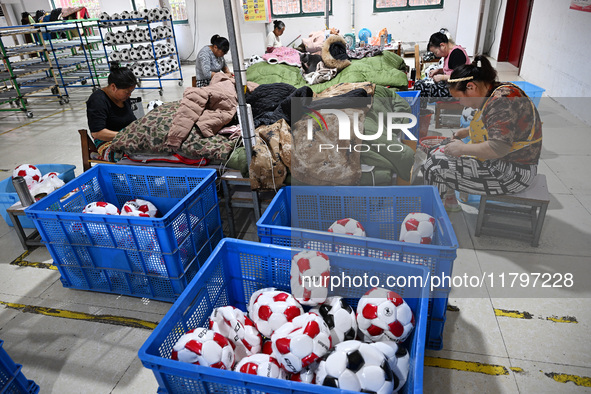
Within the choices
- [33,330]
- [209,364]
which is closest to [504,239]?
[209,364]

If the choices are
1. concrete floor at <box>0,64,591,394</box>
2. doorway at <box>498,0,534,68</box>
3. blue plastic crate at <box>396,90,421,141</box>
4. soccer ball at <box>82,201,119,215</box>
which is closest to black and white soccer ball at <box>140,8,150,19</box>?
concrete floor at <box>0,64,591,394</box>

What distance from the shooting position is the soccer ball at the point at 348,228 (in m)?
2.46

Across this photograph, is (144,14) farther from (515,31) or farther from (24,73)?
(515,31)

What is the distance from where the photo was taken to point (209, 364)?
161 cm

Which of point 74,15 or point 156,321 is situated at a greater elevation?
point 74,15

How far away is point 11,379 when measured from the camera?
1844 mm

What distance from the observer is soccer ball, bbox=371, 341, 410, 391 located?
1.62m

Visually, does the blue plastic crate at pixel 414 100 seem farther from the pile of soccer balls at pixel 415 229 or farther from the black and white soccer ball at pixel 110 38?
the black and white soccer ball at pixel 110 38

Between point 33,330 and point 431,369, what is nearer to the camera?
point 431,369

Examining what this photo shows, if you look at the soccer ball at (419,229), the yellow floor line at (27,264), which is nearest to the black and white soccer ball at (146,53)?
the yellow floor line at (27,264)

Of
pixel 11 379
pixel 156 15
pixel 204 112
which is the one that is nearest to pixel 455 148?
pixel 204 112

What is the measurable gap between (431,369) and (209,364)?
1227 mm

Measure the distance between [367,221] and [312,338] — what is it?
121cm

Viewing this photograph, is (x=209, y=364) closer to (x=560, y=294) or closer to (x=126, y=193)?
(x=126, y=193)
